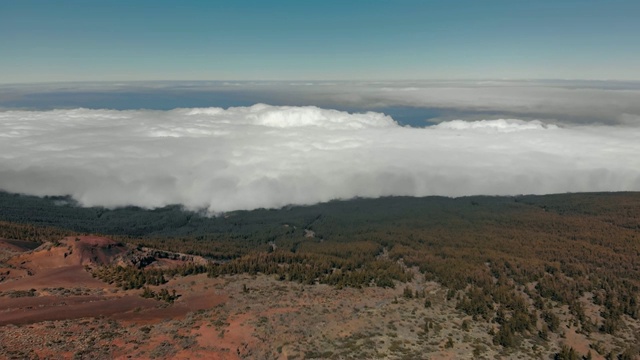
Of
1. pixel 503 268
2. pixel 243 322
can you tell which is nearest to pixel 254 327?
pixel 243 322

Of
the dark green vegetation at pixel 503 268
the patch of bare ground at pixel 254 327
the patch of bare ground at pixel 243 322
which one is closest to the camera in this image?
the patch of bare ground at pixel 254 327

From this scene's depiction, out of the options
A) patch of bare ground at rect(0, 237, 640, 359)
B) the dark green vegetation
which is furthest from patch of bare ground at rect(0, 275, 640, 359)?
the dark green vegetation

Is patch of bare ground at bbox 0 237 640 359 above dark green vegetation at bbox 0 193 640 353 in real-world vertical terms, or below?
above

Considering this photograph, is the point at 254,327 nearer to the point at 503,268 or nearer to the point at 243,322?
the point at 243,322

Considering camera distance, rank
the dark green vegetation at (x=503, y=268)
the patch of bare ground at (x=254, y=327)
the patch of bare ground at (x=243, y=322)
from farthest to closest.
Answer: the dark green vegetation at (x=503, y=268) → the patch of bare ground at (x=243, y=322) → the patch of bare ground at (x=254, y=327)

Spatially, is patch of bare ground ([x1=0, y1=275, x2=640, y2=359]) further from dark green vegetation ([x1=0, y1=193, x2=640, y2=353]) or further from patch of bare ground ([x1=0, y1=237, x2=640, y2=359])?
dark green vegetation ([x1=0, y1=193, x2=640, y2=353])

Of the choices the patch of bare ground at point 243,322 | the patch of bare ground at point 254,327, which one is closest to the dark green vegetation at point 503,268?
the patch of bare ground at point 243,322

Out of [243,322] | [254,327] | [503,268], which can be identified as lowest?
[503,268]

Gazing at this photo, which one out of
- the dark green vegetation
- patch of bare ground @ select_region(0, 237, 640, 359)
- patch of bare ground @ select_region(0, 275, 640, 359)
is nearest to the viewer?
patch of bare ground @ select_region(0, 275, 640, 359)

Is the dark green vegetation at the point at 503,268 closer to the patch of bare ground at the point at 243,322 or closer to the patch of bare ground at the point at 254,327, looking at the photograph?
the patch of bare ground at the point at 243,322

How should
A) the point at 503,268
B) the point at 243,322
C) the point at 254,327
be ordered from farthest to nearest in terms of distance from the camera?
the point at 503,268
the point at 243,322
the point at 254,327

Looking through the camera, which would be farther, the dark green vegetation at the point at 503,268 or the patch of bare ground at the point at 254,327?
the dark green vegetation at the point at 503,268

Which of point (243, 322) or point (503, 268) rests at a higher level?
point (243, 322)
